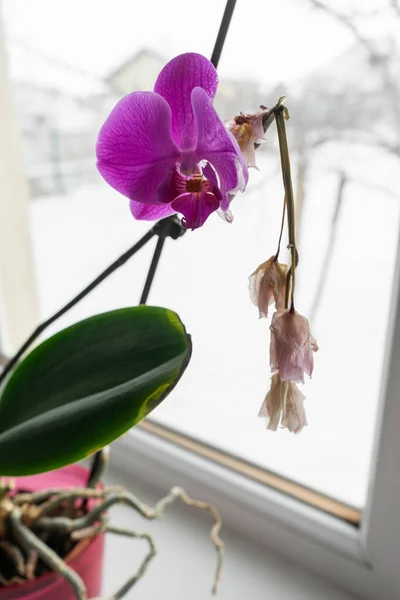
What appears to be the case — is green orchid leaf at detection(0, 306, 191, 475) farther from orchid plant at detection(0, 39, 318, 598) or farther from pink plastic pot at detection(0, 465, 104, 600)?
pink plastic pot at detection(0, 465, 104, 600)

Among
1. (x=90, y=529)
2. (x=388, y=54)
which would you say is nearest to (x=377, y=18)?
(x=388, y=54)

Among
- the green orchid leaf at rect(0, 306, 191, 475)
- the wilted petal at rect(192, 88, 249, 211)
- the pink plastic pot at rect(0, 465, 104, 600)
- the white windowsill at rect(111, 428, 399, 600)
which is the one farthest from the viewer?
the white windowsill at rect(111, 428, 399, 600)

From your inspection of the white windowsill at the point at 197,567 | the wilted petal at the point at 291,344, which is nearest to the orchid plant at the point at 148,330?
the wilted petal at the point at 291,344

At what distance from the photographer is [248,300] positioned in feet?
2.29

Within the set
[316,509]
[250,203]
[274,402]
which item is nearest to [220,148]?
[274,402]

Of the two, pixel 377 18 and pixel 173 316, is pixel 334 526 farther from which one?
pixel 377 18

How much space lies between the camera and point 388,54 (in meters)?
0.50

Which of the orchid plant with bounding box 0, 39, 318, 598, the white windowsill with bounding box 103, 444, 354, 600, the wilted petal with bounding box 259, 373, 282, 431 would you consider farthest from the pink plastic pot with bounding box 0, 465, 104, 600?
the wilted petal with bounding box 259, 373, 282, 431

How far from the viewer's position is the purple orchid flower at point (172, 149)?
1.00 feet

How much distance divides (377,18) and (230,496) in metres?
0.55

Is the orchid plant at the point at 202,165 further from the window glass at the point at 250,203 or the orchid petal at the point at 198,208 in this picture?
the window glass at the point at 250,203

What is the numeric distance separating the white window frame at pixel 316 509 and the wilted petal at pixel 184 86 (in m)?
0.25

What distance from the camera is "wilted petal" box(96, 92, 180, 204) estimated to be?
0.31 metres

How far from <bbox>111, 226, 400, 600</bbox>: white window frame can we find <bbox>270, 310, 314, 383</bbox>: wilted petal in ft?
0.72
